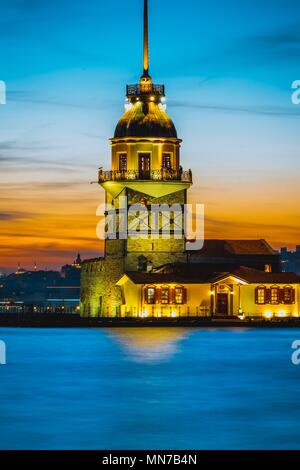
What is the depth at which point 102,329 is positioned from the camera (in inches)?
3393

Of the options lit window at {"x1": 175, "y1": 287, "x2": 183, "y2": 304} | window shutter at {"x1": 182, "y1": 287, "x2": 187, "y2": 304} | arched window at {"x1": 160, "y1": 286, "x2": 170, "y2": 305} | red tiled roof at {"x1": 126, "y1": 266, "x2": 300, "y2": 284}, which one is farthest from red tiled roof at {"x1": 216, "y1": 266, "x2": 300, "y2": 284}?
arched window at {"x1": 160, "y1": 286, "x2": 170, "y2": 305}

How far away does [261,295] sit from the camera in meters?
81.1

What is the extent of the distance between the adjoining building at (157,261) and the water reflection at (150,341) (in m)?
1.40

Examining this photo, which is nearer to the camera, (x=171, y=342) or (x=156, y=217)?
(x=171, y=342)

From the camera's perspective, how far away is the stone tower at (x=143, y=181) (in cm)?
8306

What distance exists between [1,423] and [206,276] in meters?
43.8

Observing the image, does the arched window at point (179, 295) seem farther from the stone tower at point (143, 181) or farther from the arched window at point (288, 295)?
the arched window at point (288, 295)

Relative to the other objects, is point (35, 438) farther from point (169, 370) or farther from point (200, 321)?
point (200, 321)

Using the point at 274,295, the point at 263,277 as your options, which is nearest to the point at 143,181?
the point at 263,277

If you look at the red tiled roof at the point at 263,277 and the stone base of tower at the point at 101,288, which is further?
the stone base of tower at the point at 101,288

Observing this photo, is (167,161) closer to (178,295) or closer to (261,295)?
(178,295)

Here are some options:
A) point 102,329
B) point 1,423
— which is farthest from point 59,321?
point 1,423

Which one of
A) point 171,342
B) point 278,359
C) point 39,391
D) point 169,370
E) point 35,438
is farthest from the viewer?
point 171,342

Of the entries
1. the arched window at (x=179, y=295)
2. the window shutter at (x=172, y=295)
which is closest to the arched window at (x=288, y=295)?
the arched window at (x=179, y=295)
